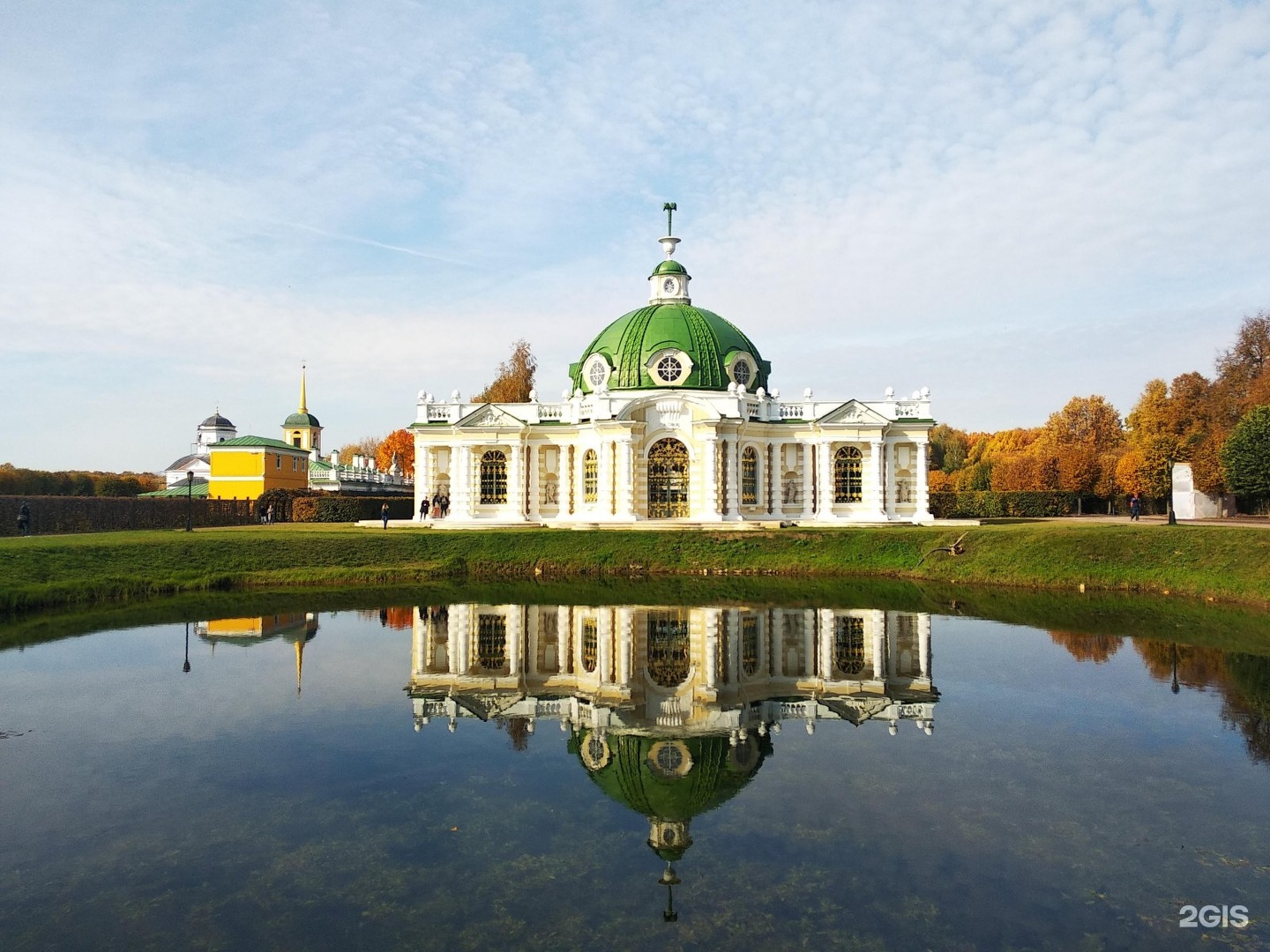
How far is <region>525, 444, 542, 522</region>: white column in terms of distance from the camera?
134 feet

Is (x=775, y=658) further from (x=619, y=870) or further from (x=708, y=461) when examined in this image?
(x=708, y=461)

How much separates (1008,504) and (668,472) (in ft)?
89.1

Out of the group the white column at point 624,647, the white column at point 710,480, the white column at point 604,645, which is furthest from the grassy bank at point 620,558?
the white column at point 624,647

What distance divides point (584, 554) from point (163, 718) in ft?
62.2

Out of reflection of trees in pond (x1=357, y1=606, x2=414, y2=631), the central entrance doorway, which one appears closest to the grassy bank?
reflection of trees in pond (x1=357, y1=606, x2=414, y2=631)

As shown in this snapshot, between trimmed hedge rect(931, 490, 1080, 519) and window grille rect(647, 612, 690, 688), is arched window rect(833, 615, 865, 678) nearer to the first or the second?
window grille rect(647, 612, 690, 688)

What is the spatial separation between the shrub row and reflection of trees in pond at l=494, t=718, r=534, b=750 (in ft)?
A: 95.6

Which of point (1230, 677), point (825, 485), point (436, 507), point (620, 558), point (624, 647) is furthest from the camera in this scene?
point (436, 507)

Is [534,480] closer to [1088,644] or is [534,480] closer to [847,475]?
[847,475]

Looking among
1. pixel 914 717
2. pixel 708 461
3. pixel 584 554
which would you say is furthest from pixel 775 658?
pixel 708 461

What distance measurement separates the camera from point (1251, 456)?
37.5 meters

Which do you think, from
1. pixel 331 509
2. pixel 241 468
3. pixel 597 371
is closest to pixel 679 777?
pixel 597 371

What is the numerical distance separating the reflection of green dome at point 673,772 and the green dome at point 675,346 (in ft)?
96.0

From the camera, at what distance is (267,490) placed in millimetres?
50344
